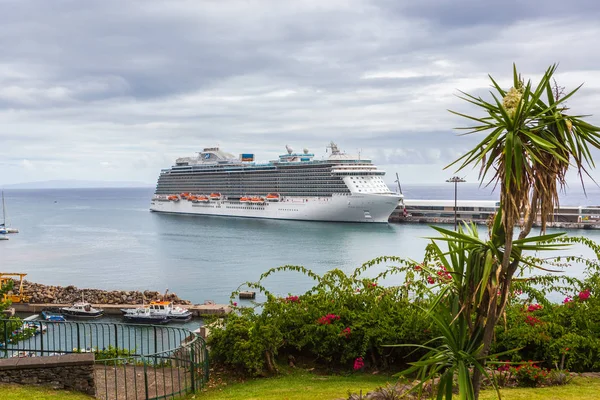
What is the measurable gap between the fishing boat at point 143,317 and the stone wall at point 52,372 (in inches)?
699

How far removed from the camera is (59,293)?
3120 cm

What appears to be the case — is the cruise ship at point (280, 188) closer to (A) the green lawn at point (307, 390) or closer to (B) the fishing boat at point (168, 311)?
(B) the fishing boat at point (168, 311)

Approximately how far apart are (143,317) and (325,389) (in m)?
18.8

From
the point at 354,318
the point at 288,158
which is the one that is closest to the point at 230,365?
the point at 354,318

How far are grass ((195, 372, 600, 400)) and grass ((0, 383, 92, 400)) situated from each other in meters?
1.81

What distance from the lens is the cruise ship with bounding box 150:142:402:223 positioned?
67.8 meters

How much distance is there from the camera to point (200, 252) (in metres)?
46.8

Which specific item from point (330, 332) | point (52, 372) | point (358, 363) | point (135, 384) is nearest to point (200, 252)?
point (330, 332)

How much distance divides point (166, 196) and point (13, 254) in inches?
1758

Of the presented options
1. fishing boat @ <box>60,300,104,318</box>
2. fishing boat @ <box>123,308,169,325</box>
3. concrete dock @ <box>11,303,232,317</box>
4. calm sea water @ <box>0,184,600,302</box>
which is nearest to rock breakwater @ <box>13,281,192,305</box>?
concrete dock @ <box>11,303,232,317</box>

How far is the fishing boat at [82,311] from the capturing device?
26844mm

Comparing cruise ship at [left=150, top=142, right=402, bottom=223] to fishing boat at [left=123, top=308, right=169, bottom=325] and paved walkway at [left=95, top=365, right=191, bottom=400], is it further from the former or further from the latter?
paved walkway at [left=95, top=365, right=191, bottom=400]

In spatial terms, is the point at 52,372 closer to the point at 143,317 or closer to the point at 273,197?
the point at 143,317

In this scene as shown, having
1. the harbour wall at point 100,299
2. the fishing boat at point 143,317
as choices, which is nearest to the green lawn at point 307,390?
the fishing boat at point 143,317
